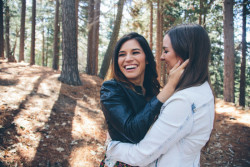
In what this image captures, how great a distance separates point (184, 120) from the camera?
4.06 feet

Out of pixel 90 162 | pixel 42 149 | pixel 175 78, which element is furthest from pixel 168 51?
pixel 42 149

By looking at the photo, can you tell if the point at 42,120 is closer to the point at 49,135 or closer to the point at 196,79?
the point at 49,135

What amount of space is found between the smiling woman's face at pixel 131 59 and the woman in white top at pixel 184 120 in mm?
586

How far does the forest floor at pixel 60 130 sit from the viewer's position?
362cm

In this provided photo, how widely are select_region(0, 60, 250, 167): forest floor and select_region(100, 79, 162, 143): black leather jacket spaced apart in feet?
8.70

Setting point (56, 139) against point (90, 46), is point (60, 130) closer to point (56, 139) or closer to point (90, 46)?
point (56, 139)

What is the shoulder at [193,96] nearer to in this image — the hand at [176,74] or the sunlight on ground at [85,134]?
the hand at [176,74]

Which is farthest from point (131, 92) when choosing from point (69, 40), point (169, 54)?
point (69, 40)

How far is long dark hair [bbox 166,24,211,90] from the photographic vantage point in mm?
1439

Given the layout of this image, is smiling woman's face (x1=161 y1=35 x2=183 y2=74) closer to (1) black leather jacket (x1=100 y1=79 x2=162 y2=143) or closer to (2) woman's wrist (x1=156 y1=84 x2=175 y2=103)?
(2) woman's wrist (x1=156 y1=84 x2=175 y2=103)

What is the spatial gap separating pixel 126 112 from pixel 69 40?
6814 millimetres

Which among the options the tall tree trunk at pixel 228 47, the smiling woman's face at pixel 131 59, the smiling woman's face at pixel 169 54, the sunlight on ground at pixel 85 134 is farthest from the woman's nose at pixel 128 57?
the tall tree trunk at pixel 228 47

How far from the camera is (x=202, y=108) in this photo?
1.30 meters

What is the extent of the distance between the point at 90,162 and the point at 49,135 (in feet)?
4.28
